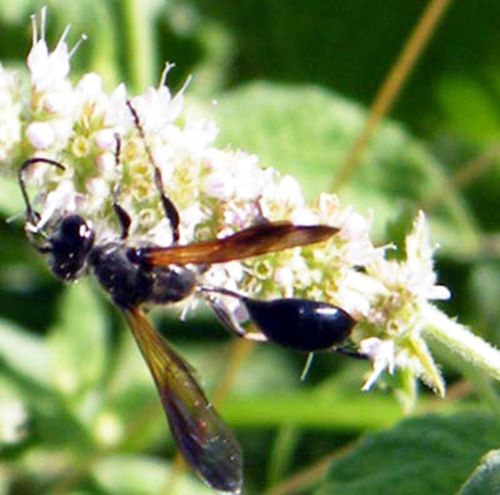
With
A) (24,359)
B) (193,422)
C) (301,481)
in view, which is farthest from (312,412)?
(193,422)

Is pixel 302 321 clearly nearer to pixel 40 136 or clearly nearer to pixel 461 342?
pixel 461 342

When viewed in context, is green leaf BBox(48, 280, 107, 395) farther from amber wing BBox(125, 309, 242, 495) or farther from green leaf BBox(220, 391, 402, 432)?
amber wing BBox(125, 309, 242, 495)

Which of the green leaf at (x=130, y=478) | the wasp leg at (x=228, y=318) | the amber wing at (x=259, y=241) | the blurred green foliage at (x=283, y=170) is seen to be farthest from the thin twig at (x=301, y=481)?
the amber wing at (x=259, y=241)

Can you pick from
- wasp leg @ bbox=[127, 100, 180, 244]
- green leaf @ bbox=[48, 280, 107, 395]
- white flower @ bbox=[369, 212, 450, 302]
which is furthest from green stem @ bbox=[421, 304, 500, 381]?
green leaf @ bbox=[48, 280, 107, 395]

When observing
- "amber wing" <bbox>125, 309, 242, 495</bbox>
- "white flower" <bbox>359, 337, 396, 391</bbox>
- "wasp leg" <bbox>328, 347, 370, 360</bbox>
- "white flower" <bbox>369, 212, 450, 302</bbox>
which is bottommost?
"amber wing" <bbox>125, 309, 242, 495</bbox>

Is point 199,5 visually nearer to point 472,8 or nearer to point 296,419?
point 472,8

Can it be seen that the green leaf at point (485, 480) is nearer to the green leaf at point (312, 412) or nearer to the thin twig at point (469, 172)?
the green leaf at point (312, 412)

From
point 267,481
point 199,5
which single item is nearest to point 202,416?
point 267,481

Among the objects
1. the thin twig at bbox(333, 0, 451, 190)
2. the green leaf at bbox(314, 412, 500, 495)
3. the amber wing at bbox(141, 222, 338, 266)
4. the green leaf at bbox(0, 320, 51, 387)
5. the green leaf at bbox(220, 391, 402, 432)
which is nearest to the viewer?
the amber wing at bbox(141, 222, 338, 266)
